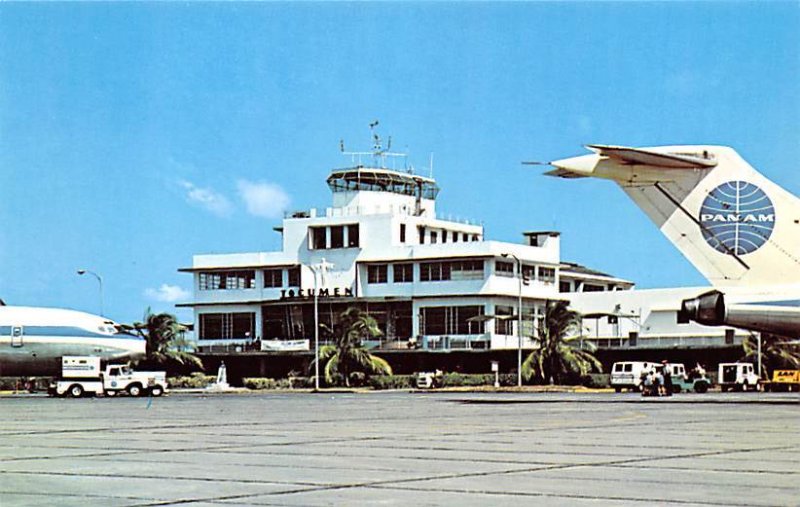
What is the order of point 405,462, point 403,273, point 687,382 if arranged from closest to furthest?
point 405,462, point 687,382, point 403,273

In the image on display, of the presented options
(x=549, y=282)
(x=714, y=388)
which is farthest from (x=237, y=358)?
(x=714, y=388)

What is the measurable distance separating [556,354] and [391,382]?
11828 mm

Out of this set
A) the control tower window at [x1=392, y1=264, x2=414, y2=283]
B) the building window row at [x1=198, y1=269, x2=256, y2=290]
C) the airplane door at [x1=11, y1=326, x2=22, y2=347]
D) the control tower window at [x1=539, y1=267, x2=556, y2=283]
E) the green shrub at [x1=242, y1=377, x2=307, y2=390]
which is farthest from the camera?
the building window row at [x1=198, y1=269, x2=256, y2=290]

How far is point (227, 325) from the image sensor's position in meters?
111

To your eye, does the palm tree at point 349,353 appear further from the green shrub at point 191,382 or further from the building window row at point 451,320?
the building window row at point 451,320

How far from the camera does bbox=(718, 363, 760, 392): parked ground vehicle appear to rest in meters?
76.6

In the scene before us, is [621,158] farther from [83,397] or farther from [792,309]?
[83,397]

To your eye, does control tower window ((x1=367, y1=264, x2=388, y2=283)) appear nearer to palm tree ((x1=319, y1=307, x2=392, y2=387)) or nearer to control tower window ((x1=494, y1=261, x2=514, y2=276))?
control tower window ((x1=494, y1=261, x2=514, y2=276))

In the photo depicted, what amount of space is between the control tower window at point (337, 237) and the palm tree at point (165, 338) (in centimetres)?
1558

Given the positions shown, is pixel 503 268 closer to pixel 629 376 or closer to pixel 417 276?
pixel 417 276

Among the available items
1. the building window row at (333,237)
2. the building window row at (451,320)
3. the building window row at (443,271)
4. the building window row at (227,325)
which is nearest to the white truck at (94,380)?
the building window row at (451,320)

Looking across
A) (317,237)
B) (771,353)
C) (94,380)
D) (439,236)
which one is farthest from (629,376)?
(317,237)

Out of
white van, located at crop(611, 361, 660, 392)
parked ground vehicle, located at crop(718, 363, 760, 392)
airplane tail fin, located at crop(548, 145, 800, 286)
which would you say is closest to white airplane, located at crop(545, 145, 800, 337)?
airplane tail fin, located at crop(548, 145, 800, 286)

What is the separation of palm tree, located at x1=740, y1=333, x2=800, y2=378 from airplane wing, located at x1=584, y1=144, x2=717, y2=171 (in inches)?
2096
